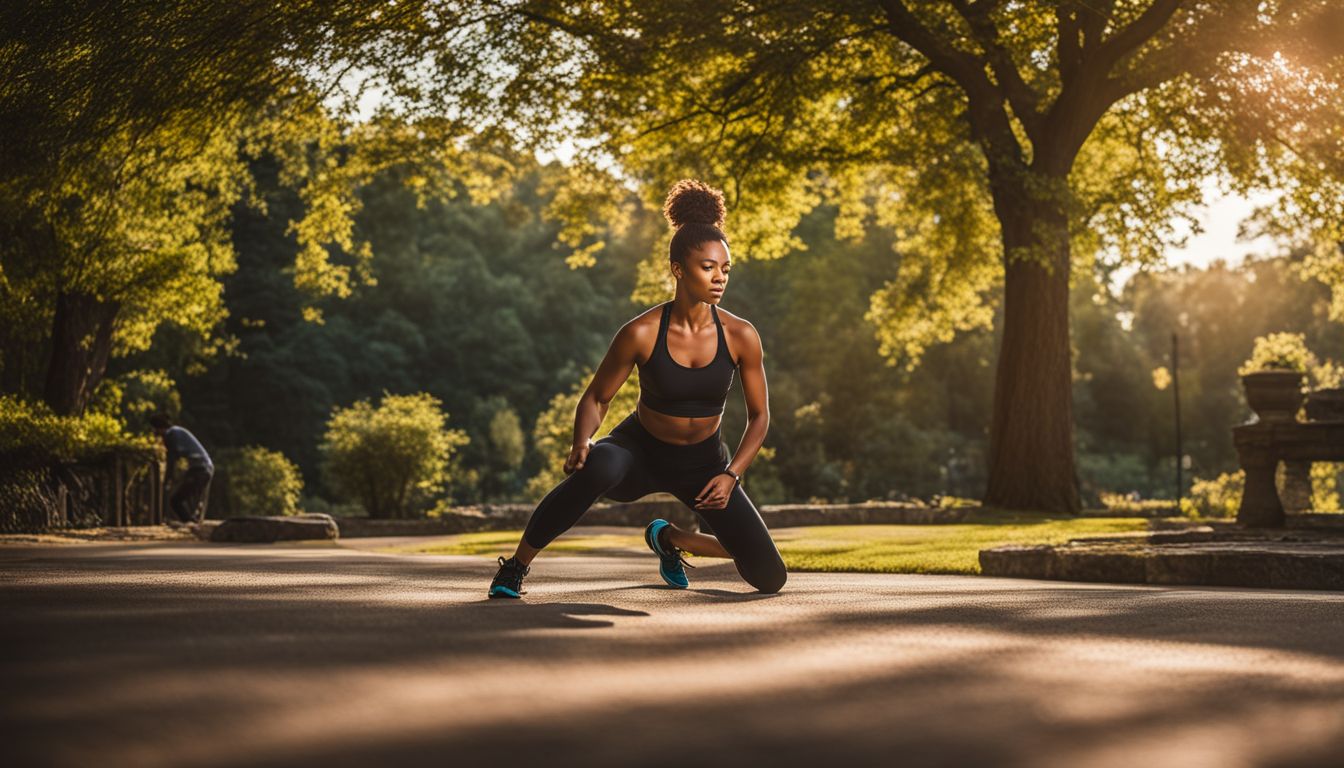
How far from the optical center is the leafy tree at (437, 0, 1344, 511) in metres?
18.6

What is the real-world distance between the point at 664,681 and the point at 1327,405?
50.7ft

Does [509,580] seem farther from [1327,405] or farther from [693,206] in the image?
[1327,405]

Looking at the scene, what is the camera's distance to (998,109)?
21.1 meters

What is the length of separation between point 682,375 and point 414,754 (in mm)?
4009

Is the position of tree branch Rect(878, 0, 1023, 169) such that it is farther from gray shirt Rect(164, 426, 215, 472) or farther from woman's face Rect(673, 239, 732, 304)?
woman's face Rect(673, 239, 732, 304)

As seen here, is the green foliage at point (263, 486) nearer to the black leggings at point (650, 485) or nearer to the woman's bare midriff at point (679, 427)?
the black leggings at point (650, 485)

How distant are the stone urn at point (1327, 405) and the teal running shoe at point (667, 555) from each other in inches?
480

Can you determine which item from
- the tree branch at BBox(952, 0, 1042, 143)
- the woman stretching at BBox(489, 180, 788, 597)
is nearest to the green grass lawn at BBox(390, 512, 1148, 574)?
the woman stretching at BBox(489, 180, 788, 597)

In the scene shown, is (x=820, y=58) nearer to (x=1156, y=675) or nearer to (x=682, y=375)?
(x=682, y=375)

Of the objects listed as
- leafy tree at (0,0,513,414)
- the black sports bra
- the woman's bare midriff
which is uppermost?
leafy tree at (0,0,513,414)

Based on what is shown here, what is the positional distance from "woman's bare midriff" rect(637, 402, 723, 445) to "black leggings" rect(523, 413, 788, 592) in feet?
0.11

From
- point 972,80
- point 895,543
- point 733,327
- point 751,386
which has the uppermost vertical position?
point 972,80

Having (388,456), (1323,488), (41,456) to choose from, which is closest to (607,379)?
(41,456)

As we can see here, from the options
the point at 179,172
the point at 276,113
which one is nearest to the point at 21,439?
the point at 179,172
